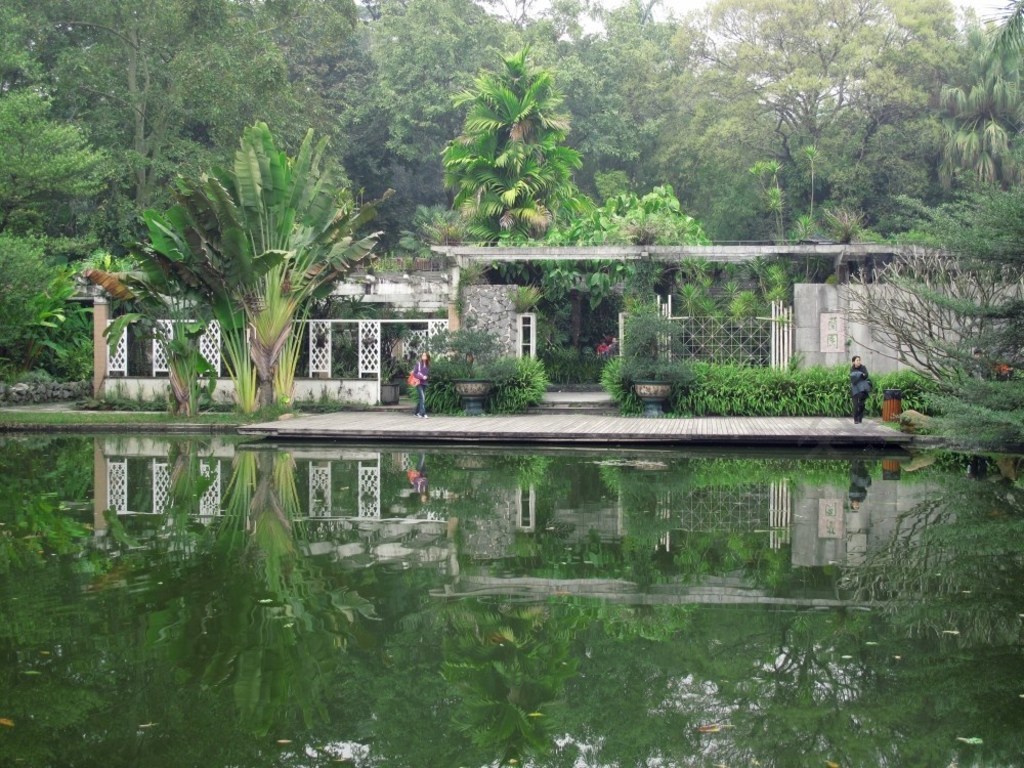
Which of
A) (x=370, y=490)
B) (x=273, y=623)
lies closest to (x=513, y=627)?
(x=273, y=623)

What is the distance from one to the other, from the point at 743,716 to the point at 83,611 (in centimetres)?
439

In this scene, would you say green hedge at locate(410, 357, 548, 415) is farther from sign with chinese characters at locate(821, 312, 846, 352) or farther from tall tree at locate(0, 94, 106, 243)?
tall tree at locate(0, 94, 106, 243)

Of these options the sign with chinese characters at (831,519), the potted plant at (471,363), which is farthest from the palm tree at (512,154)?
the sign with chinese characters at (831,519)

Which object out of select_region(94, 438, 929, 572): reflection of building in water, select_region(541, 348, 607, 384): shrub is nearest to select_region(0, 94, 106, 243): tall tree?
select_region(541, 348, 607, 384): shrub

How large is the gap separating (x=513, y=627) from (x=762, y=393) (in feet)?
52.3

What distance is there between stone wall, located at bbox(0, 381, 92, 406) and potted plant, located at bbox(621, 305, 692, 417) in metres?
13.8

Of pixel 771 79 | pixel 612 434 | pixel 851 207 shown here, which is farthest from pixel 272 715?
pixel 771 79

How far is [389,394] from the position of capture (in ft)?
82.2

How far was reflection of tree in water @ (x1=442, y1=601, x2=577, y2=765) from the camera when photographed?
537cm

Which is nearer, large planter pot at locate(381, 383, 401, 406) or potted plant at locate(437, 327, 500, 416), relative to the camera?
potted plant at locate(437, 327, 500, 416)

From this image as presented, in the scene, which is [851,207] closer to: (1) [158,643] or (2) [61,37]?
(2) [61,37]

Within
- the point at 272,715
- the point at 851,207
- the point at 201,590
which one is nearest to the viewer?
the point at 272,715

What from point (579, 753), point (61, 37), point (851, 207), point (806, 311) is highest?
point (61, 37)

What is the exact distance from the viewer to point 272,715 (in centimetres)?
551
